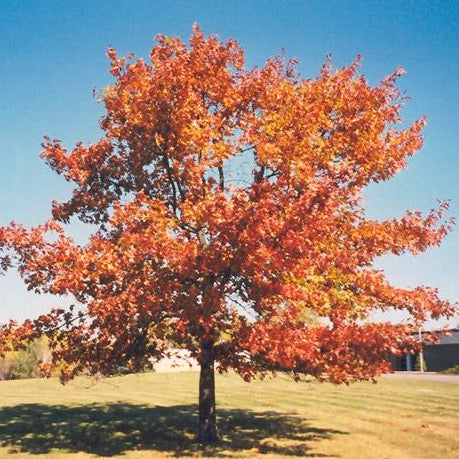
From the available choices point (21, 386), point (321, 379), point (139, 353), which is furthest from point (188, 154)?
point (21, 386)

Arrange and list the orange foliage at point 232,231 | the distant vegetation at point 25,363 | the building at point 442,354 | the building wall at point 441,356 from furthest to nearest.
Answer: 1. the building wall at point 441,356
2. the building at point 442,354
3. the distant vegetation at point 25,363
4. the orange foliage at point 232,231

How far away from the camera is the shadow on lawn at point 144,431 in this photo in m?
13.9

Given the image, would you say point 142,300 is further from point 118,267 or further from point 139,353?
point 139,353

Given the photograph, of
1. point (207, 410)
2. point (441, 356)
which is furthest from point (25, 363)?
point (441, 356)

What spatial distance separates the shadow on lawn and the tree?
1.47 meters

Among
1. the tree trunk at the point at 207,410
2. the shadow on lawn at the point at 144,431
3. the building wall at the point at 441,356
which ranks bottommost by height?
the shadow on lawn at the point at 144,431

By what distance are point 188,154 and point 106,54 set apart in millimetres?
3883

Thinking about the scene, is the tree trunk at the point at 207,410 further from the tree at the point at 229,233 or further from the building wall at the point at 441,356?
the building wall at the point at 441,356

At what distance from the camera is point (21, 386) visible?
3731 centimetres

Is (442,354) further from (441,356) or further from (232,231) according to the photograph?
(232,231)

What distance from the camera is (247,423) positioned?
18.2 metres

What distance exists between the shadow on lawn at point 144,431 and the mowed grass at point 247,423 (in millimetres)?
32

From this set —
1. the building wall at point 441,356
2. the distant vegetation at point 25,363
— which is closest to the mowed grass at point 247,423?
the distant vegetation at point 25,363

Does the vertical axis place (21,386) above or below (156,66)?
below
